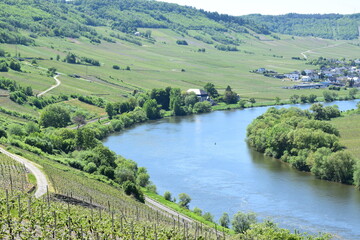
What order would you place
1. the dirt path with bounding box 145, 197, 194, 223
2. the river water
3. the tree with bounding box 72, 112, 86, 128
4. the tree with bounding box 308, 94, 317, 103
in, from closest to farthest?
1. the dirt path with bounding box 145, 197, 194, 223
2. the river water
3. the tree with bounding box 72, 112, 86, 128
4. the tree with bounding box 308, 94, 317, 103

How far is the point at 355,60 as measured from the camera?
19288cm

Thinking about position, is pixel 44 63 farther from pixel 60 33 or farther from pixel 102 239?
pixel 102 239

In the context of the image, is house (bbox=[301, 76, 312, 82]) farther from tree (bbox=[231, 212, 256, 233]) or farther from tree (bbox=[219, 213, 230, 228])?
tree (bbox=[231, 212, 256, 233])

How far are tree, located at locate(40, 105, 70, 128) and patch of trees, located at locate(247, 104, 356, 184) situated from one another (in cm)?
2458

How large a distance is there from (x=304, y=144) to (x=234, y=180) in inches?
427

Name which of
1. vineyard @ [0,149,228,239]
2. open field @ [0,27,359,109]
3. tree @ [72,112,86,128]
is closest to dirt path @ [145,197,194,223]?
vineyard @ [0,149,228,239]

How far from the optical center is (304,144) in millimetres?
64875

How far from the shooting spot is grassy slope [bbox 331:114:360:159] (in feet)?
219

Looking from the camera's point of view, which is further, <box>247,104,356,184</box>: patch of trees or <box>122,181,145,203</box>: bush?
<box>247,104,356,184</box>: patch of trees

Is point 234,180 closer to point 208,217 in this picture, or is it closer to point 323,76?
point 208,217

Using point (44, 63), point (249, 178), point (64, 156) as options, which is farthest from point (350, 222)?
point (44, 63)

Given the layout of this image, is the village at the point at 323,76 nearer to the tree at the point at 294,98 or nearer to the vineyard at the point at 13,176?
the tree at the point at 294,98

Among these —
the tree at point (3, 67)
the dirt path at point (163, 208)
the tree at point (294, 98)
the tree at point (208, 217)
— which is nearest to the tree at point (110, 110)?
the tree at point (3, 67)

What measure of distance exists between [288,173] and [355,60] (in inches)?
5567
